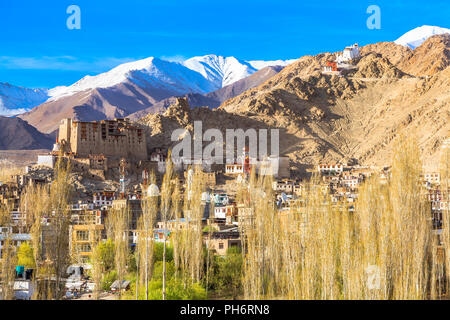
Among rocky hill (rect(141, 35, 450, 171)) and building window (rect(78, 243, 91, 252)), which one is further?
rocky hill (rect(141, 35, 450, 171))

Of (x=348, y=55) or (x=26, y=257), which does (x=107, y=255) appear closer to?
(x=26, y=257)

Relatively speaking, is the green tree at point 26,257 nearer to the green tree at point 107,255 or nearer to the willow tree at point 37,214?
the willow tree at point 37,214

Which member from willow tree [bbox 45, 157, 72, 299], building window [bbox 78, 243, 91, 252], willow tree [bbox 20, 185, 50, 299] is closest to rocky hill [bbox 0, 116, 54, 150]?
willow tree [bbox 20, 185, 50, 299]

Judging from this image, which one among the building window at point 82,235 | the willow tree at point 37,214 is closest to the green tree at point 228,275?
the willow tree at point 37,214

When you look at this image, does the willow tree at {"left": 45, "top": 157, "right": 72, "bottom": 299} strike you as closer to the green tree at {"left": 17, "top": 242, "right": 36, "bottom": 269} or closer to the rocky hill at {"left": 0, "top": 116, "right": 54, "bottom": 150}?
the green tree at {"left": 17, "top": 242, "right": 36, "bottom": 269}

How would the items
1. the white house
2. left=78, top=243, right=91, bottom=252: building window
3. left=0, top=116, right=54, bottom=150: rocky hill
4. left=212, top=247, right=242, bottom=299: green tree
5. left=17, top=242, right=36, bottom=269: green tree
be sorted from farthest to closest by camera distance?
left=0, top=116, right=54, bottom=150: rocky hill < the white house < left=78, top=243, right=91, bottom=252: building window < left=17, top=242, right=36, bottom=269: green tree < left=212, top=247, right=242, bottom=299: green tree

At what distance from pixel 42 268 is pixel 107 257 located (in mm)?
10037

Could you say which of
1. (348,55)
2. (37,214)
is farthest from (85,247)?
(348,55)

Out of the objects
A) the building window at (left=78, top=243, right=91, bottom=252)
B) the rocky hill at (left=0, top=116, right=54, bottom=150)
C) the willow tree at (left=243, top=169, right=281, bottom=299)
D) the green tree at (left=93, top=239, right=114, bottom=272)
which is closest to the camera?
the willow tree at (left=243, top=169, right=281, bottom=299)

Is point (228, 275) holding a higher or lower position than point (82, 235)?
lower

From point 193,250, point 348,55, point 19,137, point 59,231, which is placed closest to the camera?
point 59,231

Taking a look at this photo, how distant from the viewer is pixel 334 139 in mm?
101562
